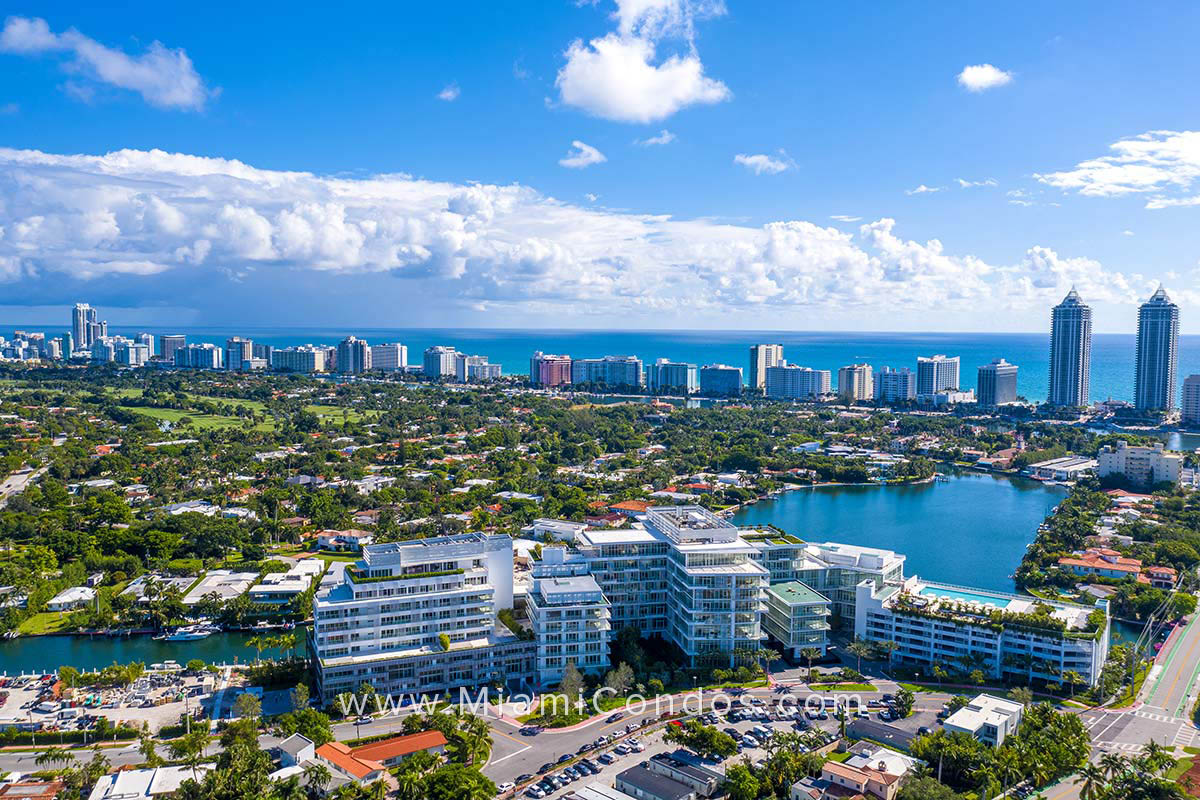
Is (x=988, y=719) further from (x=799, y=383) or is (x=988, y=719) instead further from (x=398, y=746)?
(x=799, y=383)

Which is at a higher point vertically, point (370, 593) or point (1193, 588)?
point (370, 593)

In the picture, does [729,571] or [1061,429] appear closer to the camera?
[729,571]

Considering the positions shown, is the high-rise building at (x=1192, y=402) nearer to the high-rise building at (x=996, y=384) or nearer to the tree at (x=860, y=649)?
the high-rise building at (x=996, y=384)

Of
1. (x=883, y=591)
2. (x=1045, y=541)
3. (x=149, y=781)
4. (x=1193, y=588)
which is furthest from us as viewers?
(x=1045, y=541)

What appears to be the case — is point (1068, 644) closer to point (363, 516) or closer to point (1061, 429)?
point (363, 516)

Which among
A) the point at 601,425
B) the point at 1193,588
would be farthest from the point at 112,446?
the point at 1193,588

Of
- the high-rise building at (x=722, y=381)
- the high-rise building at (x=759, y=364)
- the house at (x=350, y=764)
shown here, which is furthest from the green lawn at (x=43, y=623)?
the high-rise building at (x=759, y=364)
